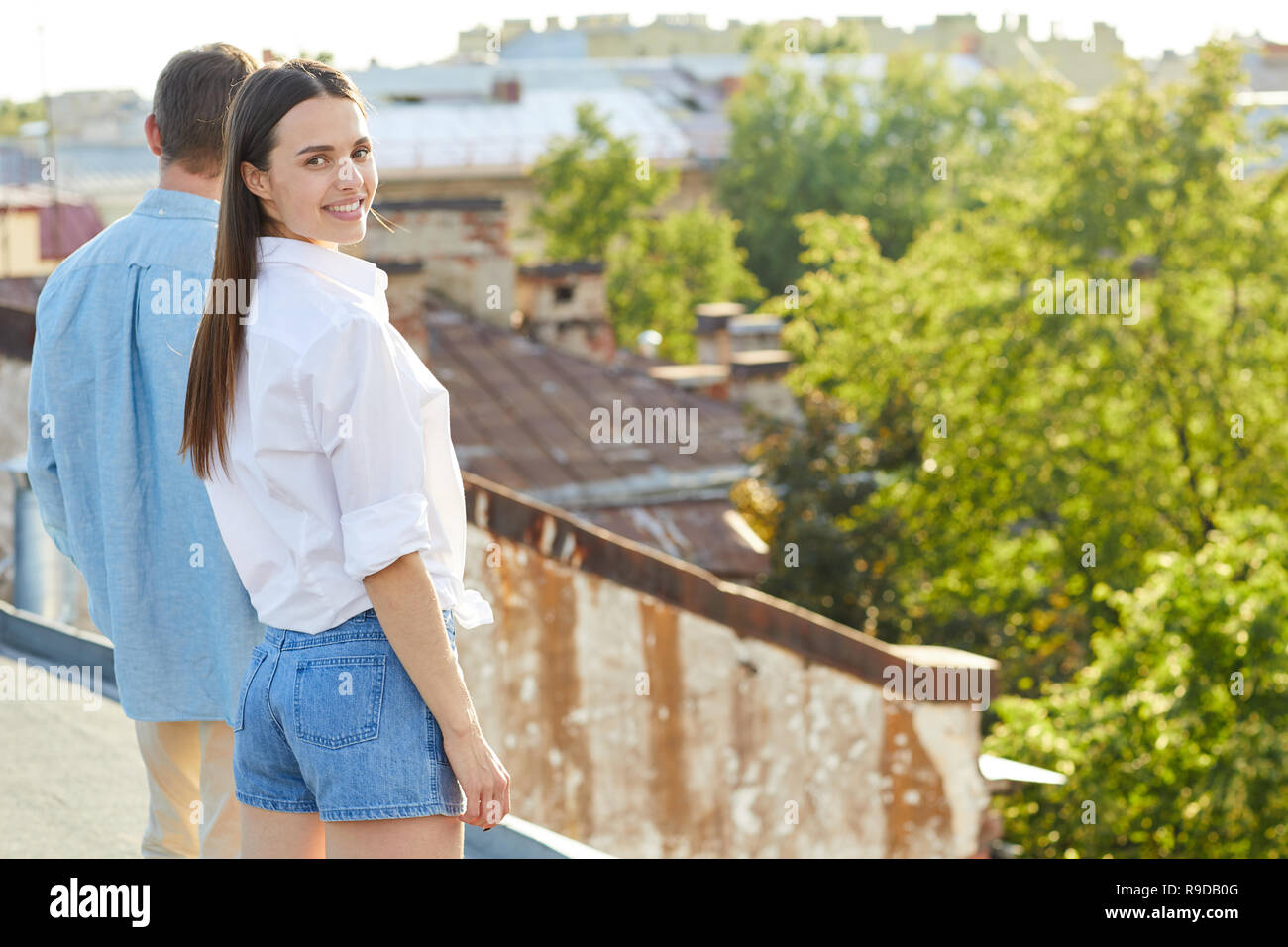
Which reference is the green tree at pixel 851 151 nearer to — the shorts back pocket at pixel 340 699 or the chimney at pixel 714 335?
the chimney at pixel 714 335

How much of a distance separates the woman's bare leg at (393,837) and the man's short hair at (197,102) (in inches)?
50.5

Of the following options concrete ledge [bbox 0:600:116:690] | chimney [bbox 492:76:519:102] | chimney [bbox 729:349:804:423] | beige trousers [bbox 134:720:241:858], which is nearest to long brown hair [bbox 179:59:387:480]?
beige trousers [bbox 134:720:241:858]

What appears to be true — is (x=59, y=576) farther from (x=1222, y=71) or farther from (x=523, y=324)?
(x=1222, y=71)

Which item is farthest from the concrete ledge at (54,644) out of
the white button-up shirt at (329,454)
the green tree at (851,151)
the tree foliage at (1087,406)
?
the green tree at (851,151)

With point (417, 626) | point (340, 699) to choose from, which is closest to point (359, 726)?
point (340, 699)

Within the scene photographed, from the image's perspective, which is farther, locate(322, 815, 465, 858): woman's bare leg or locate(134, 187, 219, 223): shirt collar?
locate(134, 187, 219, 223): shirt collar

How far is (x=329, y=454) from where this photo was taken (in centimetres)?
190

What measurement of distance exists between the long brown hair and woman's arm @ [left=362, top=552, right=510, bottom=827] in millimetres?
340

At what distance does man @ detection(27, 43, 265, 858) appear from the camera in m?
2.60

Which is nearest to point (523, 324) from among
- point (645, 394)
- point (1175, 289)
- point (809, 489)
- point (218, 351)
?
point (645, 394)

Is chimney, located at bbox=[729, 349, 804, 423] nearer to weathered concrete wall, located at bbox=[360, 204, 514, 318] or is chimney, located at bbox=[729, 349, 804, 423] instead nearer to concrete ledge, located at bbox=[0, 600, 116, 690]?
weathered concrete wall, located at bbox=[360, 204, 514, 318]

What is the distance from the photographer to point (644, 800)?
7.22m

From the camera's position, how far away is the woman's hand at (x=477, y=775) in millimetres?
1936

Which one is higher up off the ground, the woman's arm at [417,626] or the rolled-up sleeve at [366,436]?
the rolled-up sleeve at [366,436]
